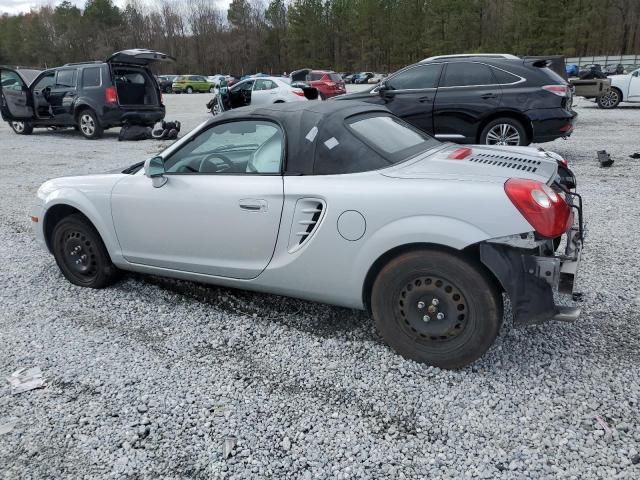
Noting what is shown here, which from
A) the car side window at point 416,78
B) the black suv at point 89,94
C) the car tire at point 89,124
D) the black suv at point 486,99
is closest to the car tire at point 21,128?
the black suv at point 89,94

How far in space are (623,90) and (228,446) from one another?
64.9 ft

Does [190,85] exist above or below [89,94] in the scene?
above

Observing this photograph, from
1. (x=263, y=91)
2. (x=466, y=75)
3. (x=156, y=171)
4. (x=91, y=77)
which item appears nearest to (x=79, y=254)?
(x=156, y=171)

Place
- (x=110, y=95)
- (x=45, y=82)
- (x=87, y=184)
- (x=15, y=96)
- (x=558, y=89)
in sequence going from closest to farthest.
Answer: (x=87, y=184) → (x=558, y=89) → (x=110, y=95) → (x=45, y=82) → (x=15, y=96)

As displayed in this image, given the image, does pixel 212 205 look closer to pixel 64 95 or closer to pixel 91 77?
pixel 91 77

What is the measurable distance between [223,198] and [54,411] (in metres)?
1.50

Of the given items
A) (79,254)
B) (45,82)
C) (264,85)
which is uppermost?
(45,82)

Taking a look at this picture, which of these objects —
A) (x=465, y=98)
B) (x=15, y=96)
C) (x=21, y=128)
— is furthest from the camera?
(x=21, y=128)

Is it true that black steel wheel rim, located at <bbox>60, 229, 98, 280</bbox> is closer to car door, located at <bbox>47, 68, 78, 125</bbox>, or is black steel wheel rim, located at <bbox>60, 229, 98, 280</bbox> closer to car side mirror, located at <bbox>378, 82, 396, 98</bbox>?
car side mirror, located at <bbox>378, 82, 396, 98</bbox>

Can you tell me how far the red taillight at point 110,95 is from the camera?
12.5 m

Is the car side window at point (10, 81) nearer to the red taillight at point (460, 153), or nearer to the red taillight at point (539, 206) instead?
the red taillight at point (460, 153)

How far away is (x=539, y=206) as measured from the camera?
2.48 metres

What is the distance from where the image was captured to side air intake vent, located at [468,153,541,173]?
2934 millimetres

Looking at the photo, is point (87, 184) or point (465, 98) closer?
point (87, 184)
